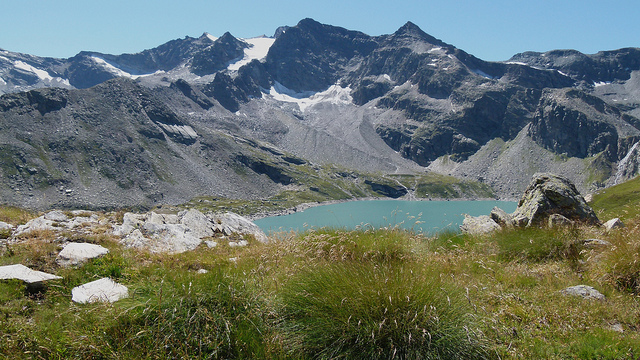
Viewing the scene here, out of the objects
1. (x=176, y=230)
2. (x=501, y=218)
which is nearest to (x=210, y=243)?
(x=176, y=230)

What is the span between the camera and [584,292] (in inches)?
239

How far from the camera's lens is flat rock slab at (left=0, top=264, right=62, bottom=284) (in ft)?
19.8

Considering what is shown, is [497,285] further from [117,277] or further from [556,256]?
[117,277]

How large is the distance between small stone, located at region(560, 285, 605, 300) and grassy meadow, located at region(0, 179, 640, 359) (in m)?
0.16

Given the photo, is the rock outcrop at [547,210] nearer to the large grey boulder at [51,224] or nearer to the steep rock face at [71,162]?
the large grey boulder at [51,224]

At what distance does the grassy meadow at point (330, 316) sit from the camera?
4094 mm

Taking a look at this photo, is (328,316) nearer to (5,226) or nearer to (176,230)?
(176,230)

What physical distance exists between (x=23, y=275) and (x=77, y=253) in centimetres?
158

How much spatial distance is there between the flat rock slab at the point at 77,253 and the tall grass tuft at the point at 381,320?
18.7ft

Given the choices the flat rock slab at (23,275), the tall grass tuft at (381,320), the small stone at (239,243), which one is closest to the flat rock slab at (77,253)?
the flat rock slab at (23,275)

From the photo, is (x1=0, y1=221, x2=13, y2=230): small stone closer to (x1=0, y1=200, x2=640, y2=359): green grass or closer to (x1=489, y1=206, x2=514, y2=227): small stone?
(x1=0, y1=200, x2=640, y2=359): green grass

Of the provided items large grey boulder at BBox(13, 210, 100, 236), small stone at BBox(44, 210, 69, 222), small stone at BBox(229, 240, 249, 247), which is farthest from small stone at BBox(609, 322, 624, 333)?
small stone at BBox(44, 210, 69, 222)

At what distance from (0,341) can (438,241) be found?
9455mm

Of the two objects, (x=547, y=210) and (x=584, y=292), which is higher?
(x=547, y=210)
